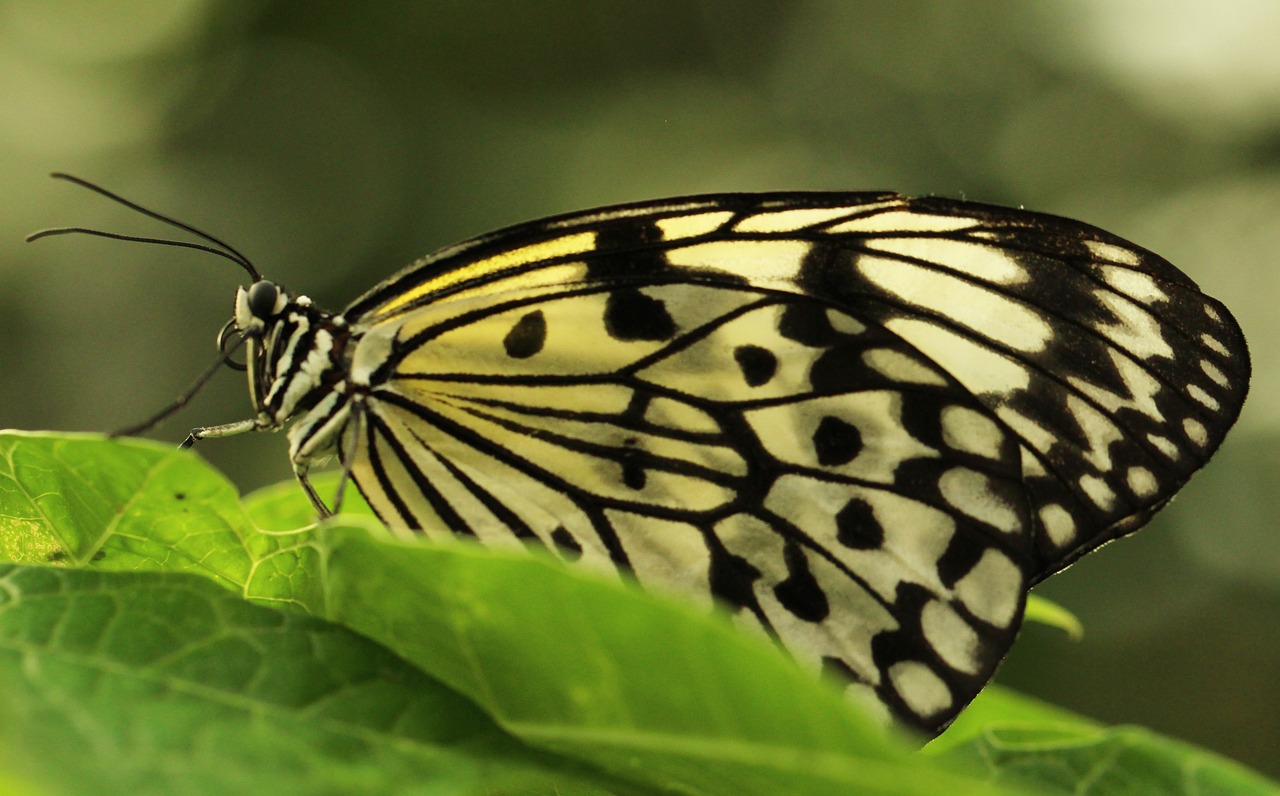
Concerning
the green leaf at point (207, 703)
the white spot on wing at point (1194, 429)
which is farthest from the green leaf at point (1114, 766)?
the white spot on wing at point (1194, 429)

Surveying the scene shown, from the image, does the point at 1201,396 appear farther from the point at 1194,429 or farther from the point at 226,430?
the point at 226,430

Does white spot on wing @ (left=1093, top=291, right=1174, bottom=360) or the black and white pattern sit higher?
white spot on wing @ (left=1093, top=291, right=1174, bottom=360)

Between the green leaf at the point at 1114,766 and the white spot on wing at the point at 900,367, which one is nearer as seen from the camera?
the green leaf at the point at 1114,766

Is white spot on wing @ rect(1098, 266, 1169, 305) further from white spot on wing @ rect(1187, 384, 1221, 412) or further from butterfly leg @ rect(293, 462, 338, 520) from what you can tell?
butterfly leg @ rect(293, 462, 338, 520)

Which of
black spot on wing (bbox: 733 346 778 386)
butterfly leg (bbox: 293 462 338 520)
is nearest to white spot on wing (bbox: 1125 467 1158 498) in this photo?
black spot on wing (bbox: 733 346 778 386)

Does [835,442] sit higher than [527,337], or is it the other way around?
[527,337]

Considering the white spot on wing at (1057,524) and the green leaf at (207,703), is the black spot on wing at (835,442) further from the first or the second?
the green leaf at (207,703)

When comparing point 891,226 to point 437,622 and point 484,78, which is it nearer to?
point 437,622

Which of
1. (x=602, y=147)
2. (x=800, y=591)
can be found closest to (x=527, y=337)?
(x=800, y=591)
